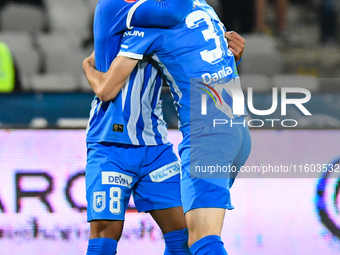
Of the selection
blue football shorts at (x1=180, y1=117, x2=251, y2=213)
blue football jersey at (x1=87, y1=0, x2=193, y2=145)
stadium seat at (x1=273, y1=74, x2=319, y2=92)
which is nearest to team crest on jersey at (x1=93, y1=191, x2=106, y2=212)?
blue football jersey at (x1=87, y1=0, x2=193, y2=145)

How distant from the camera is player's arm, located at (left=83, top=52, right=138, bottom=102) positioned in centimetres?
157

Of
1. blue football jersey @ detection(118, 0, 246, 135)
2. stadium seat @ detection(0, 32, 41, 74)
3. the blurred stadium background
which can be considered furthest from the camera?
stadium seat @ detection(0, 32, 41, 74)

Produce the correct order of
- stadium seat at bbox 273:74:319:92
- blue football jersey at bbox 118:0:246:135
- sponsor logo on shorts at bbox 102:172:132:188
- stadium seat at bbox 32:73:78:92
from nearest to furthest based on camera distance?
blue football jersey at bbox 118:0:246:135, sponsor logo on shorts at bbox 102:172:132:188, stadium seat at bbox 32:73:78:92, stadium seat at bbox 273:74:319:92

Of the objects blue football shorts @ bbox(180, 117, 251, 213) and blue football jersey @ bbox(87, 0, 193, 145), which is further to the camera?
blue football jersey @ bbox(87, 0, 193, 145)

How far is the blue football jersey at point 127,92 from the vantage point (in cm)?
157

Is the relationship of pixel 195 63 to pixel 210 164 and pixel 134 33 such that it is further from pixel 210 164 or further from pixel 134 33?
pixel 210 164

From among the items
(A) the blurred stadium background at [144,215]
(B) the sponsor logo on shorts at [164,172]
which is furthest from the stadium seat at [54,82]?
(B) the sponsor logo on shorts at [164,172]

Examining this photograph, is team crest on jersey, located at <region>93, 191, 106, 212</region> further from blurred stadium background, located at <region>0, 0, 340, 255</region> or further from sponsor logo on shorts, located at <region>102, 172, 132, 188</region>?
blurred stadium background, located at <region>0, 0, 340, 255</region>

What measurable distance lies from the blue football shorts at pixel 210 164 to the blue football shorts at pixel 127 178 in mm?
225

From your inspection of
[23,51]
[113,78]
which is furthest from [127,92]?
[23,51]

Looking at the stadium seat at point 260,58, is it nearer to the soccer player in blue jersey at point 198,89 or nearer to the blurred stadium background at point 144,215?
the blurred stadium background at point 144,215

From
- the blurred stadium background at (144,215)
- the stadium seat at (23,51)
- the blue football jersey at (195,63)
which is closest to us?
the blue football jersey at (195,63)

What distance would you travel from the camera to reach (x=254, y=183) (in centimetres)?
235

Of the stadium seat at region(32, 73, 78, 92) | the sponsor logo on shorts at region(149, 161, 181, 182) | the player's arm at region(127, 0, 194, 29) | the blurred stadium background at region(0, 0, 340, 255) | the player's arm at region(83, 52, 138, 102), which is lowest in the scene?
the blurred stadium background at region(0, 0, 340, 255)
